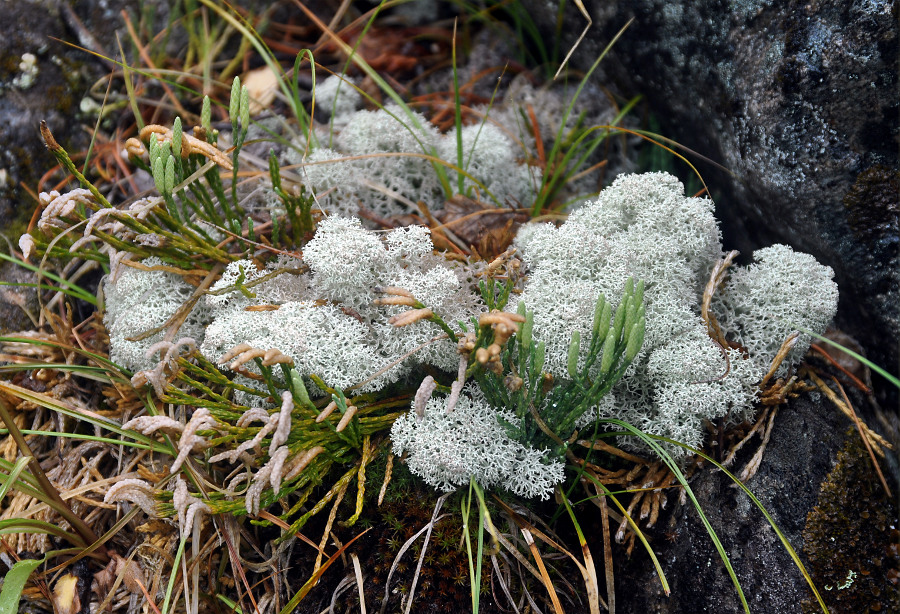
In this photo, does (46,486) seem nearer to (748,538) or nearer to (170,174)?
(170,174)

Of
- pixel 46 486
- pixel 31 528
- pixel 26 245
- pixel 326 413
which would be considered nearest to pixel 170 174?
pixel 26 245

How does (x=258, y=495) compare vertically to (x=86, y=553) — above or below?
above

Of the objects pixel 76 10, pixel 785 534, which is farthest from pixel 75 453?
pixel 785 534

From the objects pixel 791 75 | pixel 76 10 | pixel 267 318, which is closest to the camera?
pixel 267 318

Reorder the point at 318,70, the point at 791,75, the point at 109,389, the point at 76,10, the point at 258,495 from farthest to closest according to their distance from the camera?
the point at 318,70 < the point at 76,10 < the point at 109,389 < the point at 791,75 < the point at 258,495

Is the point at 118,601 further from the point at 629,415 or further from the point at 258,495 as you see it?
the point at 629,415

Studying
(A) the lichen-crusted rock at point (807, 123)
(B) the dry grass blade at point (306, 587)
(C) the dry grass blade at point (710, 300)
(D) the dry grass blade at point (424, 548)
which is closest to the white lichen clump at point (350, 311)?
(D) the dry grass blade at point (424, 548)

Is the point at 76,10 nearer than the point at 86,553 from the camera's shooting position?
No
